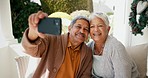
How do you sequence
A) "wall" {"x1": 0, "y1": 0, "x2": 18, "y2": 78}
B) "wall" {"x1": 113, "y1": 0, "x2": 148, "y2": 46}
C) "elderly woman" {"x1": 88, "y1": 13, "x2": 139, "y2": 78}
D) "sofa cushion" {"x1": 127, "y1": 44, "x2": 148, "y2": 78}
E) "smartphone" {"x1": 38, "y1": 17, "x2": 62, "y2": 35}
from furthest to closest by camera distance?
"wall" {"x1": 0, "y1": 0, "x2": 18, "y2": 78}, "wall" {"x1": 113, "y1": 0, "x2": 148, "y2": 46}, "sofa cushion" {"x1": 127, "y1": 44, "x2": 148, "y2": 78}, "elderly woman" {"x1": 88, "y1": 13, "x2": 139, "y2": 78}, "smartphone" {"x1": 38, "y1": 17, "x2": 62, "y2": 35}

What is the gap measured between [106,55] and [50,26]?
58 cm

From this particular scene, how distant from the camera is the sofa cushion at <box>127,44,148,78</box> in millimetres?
1916

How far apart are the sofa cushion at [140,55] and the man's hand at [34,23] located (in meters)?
0.99

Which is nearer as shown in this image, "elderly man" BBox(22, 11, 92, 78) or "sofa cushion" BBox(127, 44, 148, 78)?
"elderly man" BBox(22, 11, 92, 78)

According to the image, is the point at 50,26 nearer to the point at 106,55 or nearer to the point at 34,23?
the point at 34,23

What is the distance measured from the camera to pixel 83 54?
5.58 feet

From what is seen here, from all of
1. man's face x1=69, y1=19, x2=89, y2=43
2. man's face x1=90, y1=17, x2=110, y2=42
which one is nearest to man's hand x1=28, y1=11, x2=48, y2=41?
man's face x1=69, y1=19, x2=89, y2=43

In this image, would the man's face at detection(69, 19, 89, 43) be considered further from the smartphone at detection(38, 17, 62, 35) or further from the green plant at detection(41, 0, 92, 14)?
the green plant at detection(41, 0, 92, 14)

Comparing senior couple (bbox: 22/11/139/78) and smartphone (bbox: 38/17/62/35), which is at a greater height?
smartphone (bbox: 38/17/62/35)

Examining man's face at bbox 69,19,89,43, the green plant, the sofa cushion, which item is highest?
the green plant

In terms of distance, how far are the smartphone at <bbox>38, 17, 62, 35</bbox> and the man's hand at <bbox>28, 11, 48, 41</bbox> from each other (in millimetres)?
28

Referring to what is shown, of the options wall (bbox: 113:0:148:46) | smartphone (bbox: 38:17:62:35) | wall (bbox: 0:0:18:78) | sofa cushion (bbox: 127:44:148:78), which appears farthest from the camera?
wall (bbox: 0:0:18:78)

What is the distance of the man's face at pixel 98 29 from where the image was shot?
1.65 metres

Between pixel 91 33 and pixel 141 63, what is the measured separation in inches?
24.3
